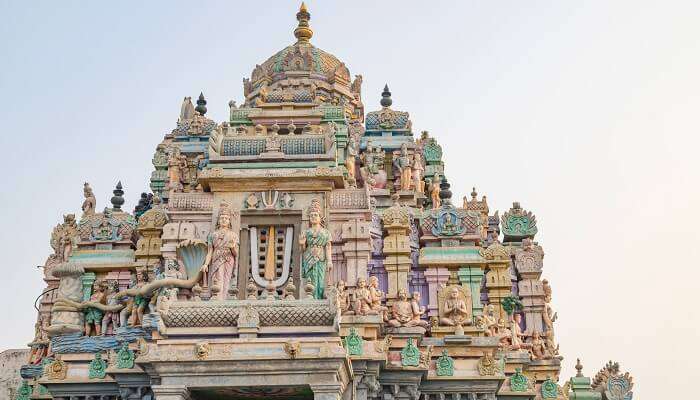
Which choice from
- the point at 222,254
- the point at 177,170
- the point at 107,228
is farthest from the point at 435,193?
the point at 107,228

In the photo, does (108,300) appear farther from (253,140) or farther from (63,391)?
(253,140)

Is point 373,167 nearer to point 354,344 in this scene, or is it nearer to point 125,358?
point 354,344

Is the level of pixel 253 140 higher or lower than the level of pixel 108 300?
higher

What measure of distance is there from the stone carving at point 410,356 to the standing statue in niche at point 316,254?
2474 millimetres

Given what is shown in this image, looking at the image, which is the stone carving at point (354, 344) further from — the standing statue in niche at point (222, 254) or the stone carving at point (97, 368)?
the stone carving at point (97, 368)

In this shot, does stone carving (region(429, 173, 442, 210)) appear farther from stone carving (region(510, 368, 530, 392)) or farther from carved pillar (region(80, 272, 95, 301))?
carved pillar (region(80, 272, 95, 301))

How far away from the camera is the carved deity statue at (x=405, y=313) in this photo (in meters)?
23.3

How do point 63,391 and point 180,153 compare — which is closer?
point 63,391

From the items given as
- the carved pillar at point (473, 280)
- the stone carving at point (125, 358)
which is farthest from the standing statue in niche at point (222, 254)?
the carved pillar at point (473, 280)

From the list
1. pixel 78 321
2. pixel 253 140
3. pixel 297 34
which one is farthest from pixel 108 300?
pixel 297 34

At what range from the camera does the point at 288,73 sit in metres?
34.4

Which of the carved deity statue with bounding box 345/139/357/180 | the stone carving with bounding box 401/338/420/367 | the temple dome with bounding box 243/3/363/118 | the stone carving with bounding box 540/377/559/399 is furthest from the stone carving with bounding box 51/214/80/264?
the stone carving with bounding box 540/377/559/399

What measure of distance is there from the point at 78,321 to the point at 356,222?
27.0ft

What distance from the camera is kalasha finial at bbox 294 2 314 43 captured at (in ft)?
121
